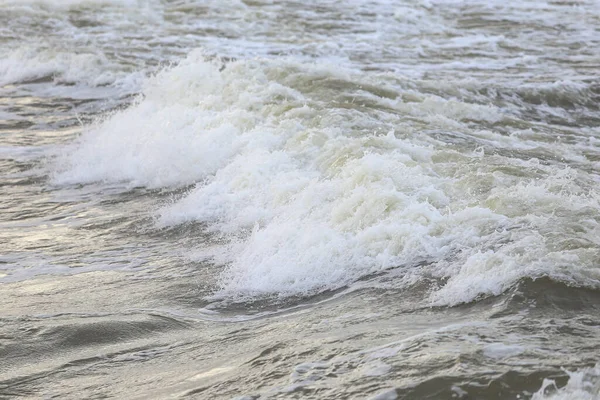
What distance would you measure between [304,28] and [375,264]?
46.0 feet

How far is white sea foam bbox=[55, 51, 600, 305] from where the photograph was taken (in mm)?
4949

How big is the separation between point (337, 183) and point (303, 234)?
2.99ft

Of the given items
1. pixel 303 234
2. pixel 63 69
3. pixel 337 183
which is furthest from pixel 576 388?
pixel 63 69

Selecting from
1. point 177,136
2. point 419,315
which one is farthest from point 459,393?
point 177,136

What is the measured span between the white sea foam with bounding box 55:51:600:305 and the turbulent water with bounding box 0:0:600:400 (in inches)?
0.9

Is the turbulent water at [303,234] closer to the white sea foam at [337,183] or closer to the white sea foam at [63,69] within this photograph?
the white sea foam at [337,183]

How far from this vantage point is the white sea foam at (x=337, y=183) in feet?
16.2

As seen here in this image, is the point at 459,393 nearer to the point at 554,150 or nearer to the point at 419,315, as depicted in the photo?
the point at 419,315

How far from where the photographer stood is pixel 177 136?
9.08 m

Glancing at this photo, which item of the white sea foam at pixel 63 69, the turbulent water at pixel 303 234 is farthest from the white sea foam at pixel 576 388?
the white sea foam at pixel 63 69

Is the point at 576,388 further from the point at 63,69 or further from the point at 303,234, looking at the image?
the point at 63,69

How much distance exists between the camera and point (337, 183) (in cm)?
641

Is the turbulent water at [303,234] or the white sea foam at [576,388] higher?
the white sea foam at [576,388]

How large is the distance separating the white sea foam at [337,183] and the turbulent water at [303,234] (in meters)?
0.02
